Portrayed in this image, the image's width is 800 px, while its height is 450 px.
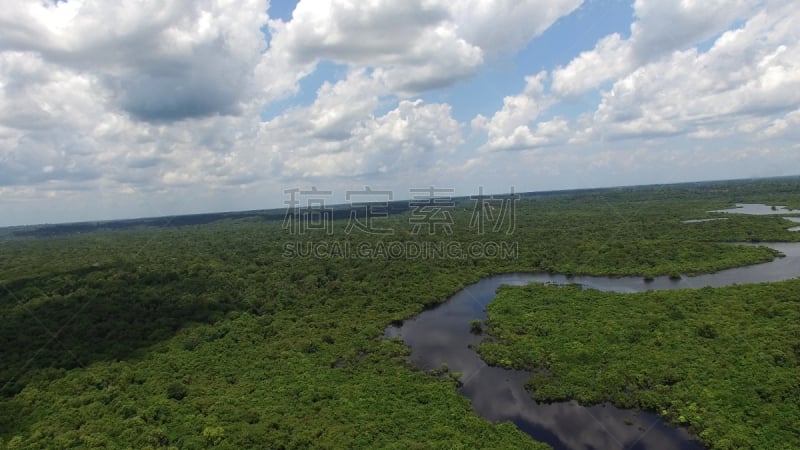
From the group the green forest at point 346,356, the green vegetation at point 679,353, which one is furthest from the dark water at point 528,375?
the green forest at point 346,356

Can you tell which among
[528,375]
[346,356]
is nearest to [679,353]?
[528,375]

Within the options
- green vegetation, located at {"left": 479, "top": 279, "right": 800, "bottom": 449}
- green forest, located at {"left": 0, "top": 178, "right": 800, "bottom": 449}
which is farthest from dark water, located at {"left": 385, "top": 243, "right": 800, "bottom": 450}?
green forest, located at {"left": 0, "top": 178, "right": 800, "bottom": 449}

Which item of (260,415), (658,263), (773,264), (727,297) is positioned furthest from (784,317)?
(260,415)

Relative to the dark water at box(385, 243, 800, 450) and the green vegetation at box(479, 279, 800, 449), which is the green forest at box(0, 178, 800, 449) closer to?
the green vegetation at box(479, 279, 800, 449)

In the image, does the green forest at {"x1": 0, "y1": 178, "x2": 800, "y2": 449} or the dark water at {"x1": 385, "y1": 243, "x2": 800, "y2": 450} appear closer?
the dark water at {"x1": 385, "y1": 243, "x2": 800, "y2": 450}

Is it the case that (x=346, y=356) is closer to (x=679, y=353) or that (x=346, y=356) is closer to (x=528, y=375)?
(x=528, y=375)

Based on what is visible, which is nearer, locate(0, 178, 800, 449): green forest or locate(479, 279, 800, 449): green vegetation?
locate(479, 279, 800, 449): green vegetation
